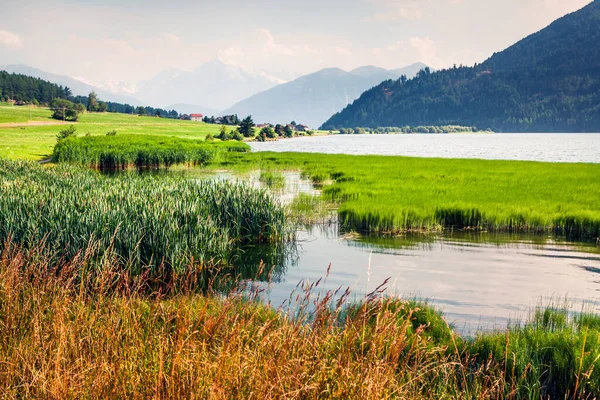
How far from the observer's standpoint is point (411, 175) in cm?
3612

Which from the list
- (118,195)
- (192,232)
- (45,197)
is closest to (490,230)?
(192,232)

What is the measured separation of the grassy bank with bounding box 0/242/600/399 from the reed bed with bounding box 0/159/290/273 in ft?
11.0

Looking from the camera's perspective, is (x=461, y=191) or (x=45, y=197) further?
(x=461, y=191)

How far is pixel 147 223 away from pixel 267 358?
8.79 meters

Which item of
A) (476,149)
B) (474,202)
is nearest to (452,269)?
(474,202)

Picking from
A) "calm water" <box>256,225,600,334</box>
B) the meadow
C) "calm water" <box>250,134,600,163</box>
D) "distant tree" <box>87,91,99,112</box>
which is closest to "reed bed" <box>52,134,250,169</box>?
the meadow

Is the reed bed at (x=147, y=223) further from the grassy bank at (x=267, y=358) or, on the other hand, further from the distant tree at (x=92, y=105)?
the distant tree at (x=92, y=105)

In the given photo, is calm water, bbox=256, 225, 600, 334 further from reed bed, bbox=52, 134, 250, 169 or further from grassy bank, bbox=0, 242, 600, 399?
reed bed, bbox=52, 134, 250, 169

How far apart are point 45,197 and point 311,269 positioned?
969 centimetres

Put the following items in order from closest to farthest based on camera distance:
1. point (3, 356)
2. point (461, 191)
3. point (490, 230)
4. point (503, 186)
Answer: point (3, 356), point (490, 230), point (461, 191), point (503, 186)

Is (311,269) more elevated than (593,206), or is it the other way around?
(593,206)

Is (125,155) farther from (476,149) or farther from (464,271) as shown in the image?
(476,149)

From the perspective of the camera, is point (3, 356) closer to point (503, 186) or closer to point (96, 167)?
point (503, 186)

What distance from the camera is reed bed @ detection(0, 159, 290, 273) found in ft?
41.0
